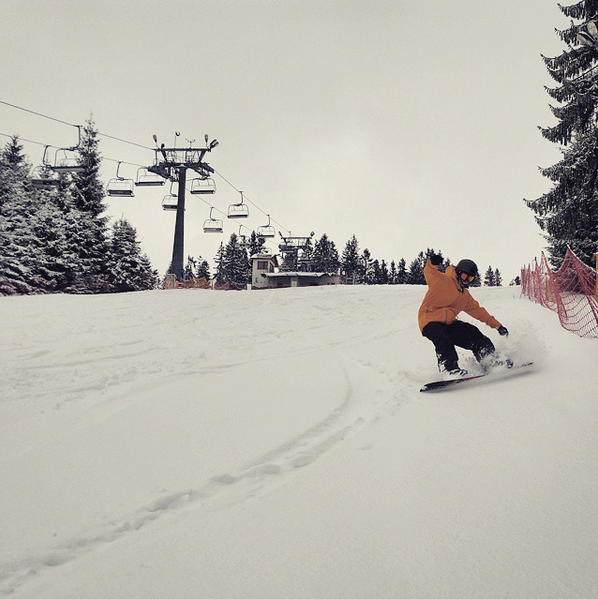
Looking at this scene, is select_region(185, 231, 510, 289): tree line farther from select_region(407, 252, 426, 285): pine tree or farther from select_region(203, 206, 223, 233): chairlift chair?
select_region(203, 206, 223, 233): chairlift chair

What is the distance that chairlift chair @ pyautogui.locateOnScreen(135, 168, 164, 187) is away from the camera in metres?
22.9

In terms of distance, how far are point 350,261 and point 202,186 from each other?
6303 centimetres

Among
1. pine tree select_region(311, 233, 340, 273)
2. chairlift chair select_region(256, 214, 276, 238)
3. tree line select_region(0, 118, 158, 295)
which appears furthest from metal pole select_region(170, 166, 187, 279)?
pine tree select_region(311, 233, 340, 273)

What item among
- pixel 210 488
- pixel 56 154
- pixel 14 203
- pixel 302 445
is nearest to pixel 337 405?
pixel 302 445

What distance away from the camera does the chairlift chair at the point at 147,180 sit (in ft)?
75.3

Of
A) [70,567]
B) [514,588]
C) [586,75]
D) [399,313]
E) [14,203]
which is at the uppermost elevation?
[586,75]

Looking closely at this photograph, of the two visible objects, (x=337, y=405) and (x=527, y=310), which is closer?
(x=337, y=405)

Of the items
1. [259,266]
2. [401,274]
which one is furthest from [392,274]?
[259,266]

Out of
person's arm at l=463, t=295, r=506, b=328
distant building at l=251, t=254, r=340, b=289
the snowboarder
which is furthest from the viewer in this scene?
distant building at l=251, t=254, r=340, b=289

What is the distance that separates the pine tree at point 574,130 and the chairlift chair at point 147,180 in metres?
20.8

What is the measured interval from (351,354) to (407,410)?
3177mm

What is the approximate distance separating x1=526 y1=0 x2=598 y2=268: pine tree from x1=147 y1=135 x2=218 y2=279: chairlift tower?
61.4 ft

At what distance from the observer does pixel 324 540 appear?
1746 mm

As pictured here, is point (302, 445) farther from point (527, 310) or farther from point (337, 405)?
point (527, 310)
